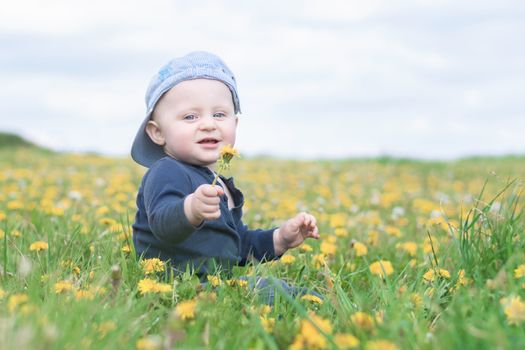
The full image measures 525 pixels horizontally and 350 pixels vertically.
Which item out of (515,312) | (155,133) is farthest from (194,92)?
(515,312)

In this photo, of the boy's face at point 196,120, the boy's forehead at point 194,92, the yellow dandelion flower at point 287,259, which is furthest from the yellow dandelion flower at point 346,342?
the yellow dandelion flower at point 287,259

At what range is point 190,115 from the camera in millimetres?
3418

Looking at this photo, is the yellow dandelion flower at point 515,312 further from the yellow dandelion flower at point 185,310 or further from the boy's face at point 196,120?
the boy's face at point 196,120

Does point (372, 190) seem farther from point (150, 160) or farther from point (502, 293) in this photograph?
point (502, 293)

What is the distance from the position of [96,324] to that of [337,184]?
748 cm

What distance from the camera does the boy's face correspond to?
11.1 ft

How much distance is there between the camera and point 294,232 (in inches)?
141

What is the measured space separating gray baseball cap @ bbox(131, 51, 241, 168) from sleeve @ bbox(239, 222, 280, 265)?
0.64 meters

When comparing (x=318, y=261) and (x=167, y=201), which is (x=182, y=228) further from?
(x=318, y=261)

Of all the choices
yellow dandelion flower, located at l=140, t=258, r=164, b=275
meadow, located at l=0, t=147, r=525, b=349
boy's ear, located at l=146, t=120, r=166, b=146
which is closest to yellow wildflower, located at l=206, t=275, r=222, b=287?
meadow, located at l=0, t=147, r=525, b=349

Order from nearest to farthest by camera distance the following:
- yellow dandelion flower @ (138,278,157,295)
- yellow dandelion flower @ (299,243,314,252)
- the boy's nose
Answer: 1. yellow dandelion flower @ (138,278,157,295)
2. the boy's nose
3. yellow dandelion flower @ (299,243,314,252)

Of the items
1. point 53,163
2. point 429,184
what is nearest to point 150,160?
point 429,184

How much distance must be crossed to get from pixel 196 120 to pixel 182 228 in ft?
1.97

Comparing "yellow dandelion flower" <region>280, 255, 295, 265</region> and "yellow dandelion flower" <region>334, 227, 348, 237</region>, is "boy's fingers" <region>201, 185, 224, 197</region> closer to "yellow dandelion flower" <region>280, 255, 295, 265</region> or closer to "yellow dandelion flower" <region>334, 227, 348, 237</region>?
"yellow dandelion flower" <region>280, 255, 295, 265</region>
